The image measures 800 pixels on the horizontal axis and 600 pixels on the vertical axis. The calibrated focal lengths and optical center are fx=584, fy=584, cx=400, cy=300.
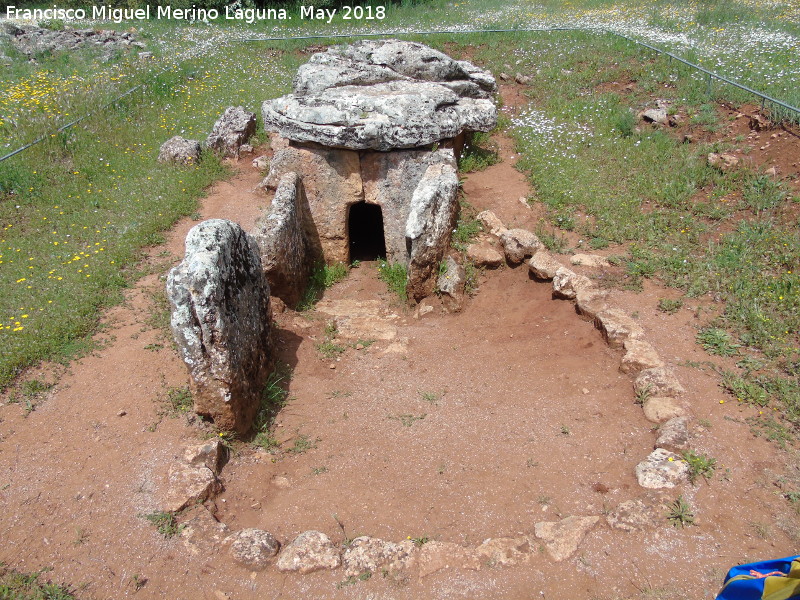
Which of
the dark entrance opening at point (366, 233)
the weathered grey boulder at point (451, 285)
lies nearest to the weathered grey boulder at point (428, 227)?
the weathered grey boulder at point (451, 285)

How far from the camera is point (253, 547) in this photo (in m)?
4.40

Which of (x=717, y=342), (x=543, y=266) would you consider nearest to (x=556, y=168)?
(x=543, y=266)

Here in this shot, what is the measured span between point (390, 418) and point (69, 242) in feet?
19.3

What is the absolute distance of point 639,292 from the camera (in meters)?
7.11

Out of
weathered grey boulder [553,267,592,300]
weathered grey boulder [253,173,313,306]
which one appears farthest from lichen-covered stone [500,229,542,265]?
weathered grey boulder [253,173,313,306]

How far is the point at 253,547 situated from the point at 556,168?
26.8 feet

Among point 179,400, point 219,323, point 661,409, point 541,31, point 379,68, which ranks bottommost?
point 179,400

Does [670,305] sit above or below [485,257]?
above

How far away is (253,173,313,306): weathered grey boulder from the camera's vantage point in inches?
284

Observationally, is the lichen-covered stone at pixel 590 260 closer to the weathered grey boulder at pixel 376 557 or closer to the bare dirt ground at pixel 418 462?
the bare dirt ground at pixel 418 462

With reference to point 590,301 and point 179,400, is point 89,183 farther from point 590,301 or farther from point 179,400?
point 590,301

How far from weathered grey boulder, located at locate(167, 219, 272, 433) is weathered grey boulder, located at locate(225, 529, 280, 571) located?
1224 mm

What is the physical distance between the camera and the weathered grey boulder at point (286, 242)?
7.20 metres

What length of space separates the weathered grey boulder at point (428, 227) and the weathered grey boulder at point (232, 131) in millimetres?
5558
